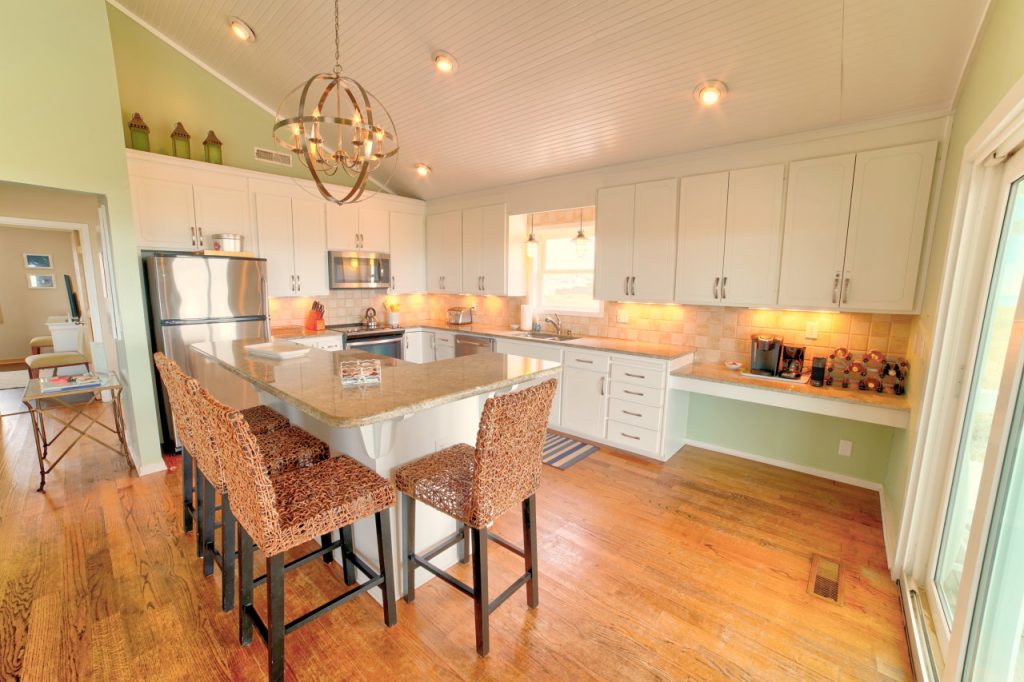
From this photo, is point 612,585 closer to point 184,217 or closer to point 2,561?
point 2,561

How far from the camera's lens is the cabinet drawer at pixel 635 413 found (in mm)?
3367

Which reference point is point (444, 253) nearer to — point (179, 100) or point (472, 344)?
point (472, 344)

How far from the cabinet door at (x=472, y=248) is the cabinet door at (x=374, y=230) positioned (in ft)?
3.10

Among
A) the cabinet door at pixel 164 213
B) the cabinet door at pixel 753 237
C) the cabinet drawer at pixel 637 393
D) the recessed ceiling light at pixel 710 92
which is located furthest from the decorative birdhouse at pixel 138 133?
the cabinet door at pixel 753 237

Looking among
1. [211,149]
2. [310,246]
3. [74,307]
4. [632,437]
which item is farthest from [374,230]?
[74,307]

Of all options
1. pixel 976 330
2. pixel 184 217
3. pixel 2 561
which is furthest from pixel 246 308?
pixel 976 330

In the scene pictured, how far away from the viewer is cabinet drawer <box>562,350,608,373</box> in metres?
3.63

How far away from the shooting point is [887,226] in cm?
257

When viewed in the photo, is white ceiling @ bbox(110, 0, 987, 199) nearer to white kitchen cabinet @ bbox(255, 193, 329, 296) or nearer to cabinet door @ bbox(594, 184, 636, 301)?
cabinet door @ bbox(594, 184, 636, 301)

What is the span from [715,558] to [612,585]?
2.12ft

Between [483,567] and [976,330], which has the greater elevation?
[976,330]

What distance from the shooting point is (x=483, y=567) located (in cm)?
156

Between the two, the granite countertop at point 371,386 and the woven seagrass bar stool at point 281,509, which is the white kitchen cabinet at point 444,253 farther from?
the woven seagrass bar stool at point 281,509

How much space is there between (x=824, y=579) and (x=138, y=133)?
18.9ft
